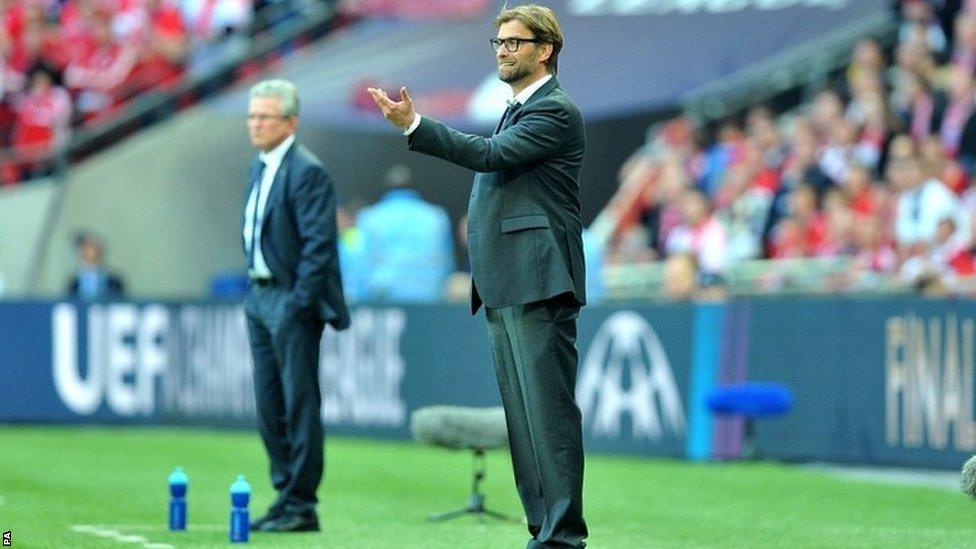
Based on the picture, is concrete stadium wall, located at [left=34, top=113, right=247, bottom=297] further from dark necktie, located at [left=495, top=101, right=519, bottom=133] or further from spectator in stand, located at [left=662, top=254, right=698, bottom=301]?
dark necktie, located at [left=495, top=101, right=519, bottom=133]

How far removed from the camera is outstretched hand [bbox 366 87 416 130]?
26.7 feet

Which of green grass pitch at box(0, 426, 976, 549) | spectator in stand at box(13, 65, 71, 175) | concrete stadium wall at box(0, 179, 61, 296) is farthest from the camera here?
spectator in stand at box(13, 65, 71, 175)

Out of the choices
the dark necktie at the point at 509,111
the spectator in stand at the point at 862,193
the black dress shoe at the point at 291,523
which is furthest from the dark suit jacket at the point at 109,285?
the dark necktie at the point at 509,111

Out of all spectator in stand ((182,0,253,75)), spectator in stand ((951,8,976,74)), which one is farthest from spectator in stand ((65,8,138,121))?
spectator in stand ((951,8,976,74))

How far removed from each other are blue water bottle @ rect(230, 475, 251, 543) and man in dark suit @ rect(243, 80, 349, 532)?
649mm

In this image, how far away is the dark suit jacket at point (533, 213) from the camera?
8.59m

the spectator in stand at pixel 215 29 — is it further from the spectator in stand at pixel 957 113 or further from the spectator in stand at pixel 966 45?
the spectator in stand at pixel 957 113

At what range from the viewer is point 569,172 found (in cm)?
874

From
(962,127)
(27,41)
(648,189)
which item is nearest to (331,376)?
(648,189)

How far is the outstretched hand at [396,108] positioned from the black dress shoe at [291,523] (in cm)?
340

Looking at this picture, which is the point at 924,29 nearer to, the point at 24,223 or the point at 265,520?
the point at 24,223

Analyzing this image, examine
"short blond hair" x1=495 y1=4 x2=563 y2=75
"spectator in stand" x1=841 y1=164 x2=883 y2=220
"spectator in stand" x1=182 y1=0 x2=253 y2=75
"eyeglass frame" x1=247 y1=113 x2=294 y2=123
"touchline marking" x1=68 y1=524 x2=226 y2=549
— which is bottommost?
"touchline marking" x1=68 y1=524 x2=226 y2=549

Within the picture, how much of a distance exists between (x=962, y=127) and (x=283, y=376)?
10229mm

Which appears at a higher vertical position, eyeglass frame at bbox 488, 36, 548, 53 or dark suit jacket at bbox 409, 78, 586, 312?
eyeglass frame at bbox 488, 36, 548, 53
